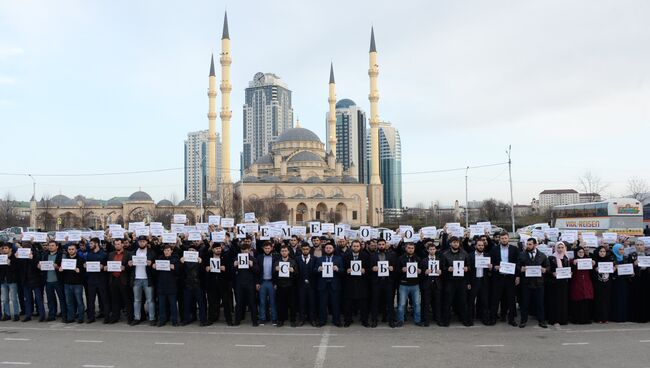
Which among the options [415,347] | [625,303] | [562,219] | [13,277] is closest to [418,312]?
[415,347]

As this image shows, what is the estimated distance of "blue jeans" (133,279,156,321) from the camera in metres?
10.9

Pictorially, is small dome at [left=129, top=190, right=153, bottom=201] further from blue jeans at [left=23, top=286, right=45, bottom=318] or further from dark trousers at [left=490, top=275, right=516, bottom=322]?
dark trousers at [left=490, top=275, right=516, bottom=322]

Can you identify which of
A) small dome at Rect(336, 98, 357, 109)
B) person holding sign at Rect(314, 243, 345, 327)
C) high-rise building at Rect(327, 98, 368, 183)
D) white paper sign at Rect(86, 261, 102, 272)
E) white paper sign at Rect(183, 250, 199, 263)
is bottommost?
person holding sign at Rect(314, 243, 345, 327)

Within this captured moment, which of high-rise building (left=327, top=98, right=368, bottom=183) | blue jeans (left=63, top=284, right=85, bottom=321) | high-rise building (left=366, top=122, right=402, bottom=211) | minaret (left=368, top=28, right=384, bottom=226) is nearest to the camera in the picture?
blue jeans (left=63, top=284, right=85, bottom=321)

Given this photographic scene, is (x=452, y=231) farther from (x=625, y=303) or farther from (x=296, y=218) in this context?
(x=296, y=218)

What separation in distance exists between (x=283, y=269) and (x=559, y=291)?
5573 mm

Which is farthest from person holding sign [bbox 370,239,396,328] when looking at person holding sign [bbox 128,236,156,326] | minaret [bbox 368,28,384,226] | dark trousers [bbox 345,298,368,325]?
minaret [bbox 368,28,384,226]

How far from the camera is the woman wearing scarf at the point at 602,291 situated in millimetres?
10805

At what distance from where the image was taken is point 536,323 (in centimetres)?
1095

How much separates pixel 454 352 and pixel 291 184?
75171mm

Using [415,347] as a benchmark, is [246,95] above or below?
above

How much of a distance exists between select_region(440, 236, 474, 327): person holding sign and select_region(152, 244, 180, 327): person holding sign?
5407 mm

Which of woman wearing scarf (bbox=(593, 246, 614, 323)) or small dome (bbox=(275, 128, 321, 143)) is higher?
small dome (bbox=(275, 128, 321, 143))

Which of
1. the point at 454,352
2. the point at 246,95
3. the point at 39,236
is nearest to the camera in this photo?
the point at 454,352
